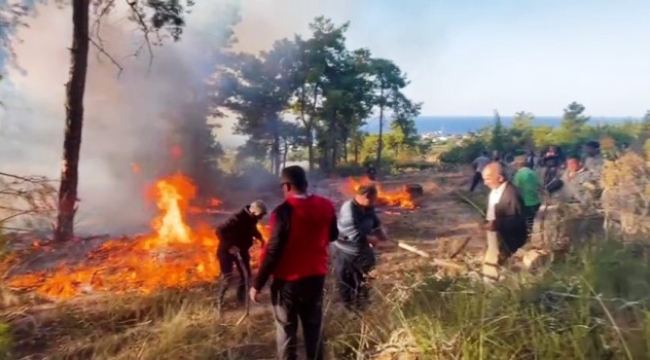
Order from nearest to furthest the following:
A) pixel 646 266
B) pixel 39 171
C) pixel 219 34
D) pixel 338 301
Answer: pixel 646 266
pixel 338 301
pixel 39 171
pixel 219 34

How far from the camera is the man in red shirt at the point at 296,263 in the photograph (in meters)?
4.14

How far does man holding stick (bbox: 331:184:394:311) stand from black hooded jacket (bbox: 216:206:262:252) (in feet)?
4.41

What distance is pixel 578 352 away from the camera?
10.5 feet

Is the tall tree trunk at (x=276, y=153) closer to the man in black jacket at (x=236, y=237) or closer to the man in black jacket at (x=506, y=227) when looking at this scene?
the man in black jacket at (x=236, y=237)

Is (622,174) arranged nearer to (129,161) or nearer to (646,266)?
(646,266)

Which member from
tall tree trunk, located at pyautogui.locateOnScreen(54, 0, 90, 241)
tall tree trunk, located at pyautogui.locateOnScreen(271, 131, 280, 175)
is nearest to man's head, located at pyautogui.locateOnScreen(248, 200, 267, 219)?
tall tree trunk, located at pyautogui.locateOnScreen(54, 0, 90, 241)

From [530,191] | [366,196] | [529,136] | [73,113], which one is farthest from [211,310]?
[529,136]

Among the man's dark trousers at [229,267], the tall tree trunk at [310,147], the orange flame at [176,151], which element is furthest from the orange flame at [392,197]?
the man's dark trousers at [229,267]

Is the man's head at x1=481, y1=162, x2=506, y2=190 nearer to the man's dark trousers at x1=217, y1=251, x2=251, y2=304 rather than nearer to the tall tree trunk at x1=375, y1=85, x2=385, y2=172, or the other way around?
the man's dark trousers at x1=217, y1=251, x2=251, y2=304

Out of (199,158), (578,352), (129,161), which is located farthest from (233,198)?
(578,352)

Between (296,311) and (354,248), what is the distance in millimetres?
1339

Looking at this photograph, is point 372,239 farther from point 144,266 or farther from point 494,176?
point 144,266

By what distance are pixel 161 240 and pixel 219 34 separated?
10089 millimetres

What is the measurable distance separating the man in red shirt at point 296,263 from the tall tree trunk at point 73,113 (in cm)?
730
